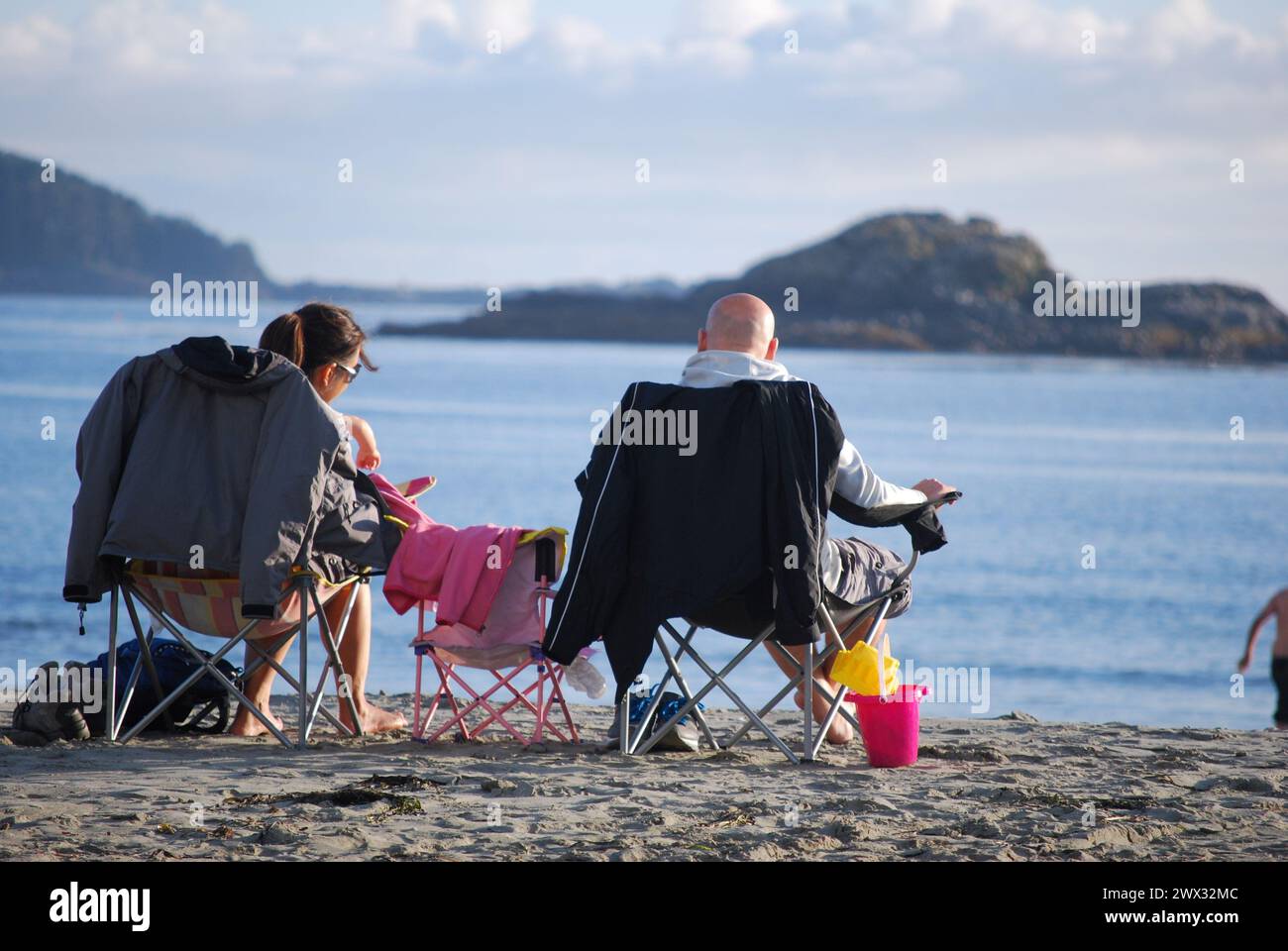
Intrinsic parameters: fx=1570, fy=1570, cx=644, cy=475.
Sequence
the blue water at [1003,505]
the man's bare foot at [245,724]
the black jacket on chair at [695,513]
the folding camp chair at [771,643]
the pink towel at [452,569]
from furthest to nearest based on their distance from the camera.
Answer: the blue water at [1003,505]
the man's bare foot at [245,724]
the pink towel at [452,569]
the folding camp chair at [771,643]
the black jacket on chair at [695,513]

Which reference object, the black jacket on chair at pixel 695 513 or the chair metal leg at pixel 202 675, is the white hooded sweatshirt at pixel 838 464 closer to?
the black jacket on chair at pixel 695 513

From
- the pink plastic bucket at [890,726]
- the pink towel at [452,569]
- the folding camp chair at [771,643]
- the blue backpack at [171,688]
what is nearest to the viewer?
the folding camp chair at [771,643]

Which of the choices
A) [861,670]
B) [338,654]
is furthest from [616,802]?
[338,654]

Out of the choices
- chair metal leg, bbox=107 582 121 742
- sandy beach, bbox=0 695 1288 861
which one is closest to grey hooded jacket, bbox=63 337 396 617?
chair metal leg, bbox=107 582 121 742

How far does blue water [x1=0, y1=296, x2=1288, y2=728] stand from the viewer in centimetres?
1204

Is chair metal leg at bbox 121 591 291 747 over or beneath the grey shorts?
beneath

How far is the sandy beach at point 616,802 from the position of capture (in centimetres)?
340

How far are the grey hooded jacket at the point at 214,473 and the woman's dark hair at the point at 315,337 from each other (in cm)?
31

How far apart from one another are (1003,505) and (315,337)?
66.8 feet

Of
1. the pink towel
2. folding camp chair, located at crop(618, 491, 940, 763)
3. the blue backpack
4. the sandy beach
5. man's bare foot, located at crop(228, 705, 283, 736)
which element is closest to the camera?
the sandy beach

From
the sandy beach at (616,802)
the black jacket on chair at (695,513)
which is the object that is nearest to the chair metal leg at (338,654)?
the sandy beach at (616,802)

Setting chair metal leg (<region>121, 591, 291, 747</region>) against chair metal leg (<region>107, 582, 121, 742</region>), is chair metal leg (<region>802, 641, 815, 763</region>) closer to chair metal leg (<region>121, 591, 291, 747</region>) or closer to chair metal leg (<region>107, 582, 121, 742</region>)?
chair metal leg (<region>121, 591, 291, 747</region>)

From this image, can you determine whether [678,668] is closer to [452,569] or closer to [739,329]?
[452,569]
